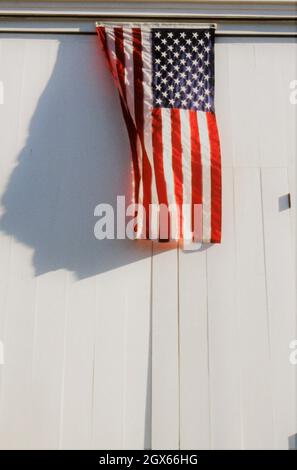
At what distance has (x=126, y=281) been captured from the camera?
3.47 metres

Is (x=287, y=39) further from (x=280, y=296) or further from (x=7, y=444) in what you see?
(x=7, y=444)

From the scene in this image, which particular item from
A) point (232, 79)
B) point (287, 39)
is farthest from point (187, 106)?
point (287, 39)

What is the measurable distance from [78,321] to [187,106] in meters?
1.78

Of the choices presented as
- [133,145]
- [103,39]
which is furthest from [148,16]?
[133,145]

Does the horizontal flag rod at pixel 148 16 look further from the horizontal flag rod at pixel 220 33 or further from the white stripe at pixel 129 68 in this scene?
the white stripe at pixel 129 68

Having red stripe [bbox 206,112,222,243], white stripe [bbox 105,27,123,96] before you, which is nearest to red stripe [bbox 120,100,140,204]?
white stripe [bbox 105,27,123,96]

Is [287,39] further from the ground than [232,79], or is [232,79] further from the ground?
[287,39]

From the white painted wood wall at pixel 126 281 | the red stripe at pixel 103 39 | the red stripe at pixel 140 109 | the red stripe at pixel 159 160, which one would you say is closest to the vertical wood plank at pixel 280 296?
the white painted wood wall at pixel 126 281

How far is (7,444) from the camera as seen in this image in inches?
129

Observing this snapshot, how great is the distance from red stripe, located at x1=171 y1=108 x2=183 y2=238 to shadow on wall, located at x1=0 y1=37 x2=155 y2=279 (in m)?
0.38

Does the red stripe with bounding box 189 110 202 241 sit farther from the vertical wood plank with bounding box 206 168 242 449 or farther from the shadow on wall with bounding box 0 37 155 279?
the shadow on wall with bounding box 0 37 155 279

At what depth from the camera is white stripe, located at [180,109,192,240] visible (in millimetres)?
3408

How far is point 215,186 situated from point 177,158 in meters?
0.34

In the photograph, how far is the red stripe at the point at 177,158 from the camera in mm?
3416
